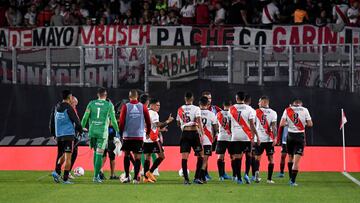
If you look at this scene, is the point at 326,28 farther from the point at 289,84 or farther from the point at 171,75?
the point at 171,75

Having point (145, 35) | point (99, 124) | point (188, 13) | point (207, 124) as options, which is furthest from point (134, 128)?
point (188, 13)

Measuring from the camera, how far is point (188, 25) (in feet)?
109

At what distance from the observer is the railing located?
103 feet

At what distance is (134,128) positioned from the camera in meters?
24.1

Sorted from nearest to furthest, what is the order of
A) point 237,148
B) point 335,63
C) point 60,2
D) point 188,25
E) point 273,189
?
point 273,189 < point 237,148 < point 335,63 < point 188,25 < point 60,2

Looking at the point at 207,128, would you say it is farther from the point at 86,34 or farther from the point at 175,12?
the point at 175,12

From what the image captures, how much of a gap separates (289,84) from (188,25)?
12.6ft

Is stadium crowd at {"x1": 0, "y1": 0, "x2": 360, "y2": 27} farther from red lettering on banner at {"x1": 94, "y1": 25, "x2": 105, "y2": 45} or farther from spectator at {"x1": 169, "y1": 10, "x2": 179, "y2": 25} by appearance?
red lettering on banner at {"x1": 94, "y1": 25, "x2": 105, "y2": 45}

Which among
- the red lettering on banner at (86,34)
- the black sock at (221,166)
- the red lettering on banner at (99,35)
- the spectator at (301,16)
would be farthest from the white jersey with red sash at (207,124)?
the red lettering on banner at (86,34)

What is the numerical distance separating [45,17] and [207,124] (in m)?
12.6

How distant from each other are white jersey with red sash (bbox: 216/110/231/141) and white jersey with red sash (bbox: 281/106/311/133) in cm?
148

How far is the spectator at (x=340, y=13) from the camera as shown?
33.4 m

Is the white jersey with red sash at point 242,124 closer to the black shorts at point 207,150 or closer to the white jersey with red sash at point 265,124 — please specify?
the black shorts at point 207,150

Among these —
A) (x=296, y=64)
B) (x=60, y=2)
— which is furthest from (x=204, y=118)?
(x=60, y=2)
